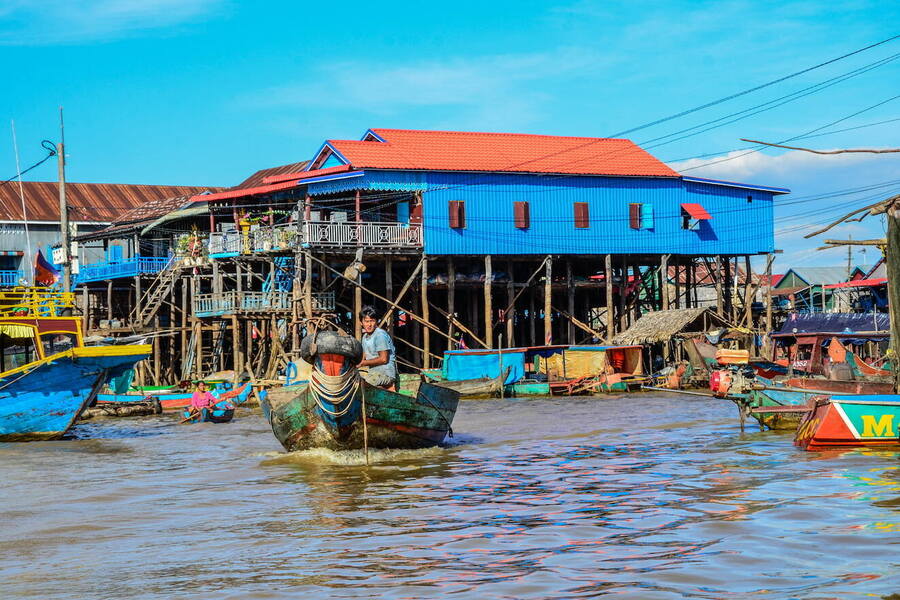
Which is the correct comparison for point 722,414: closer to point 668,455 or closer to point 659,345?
point 668,455

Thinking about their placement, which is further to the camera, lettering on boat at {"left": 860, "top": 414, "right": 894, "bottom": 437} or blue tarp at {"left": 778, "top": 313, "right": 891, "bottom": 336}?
blue tarp at {"left": 778, "top": 313, "right": 891, "bottom": 336}

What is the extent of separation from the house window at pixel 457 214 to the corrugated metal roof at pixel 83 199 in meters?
20.7

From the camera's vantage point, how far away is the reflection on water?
7.32 m

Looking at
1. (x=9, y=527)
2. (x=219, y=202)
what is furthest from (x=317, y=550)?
(x=219, y=202)

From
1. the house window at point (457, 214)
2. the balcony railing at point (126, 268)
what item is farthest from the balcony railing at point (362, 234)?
the balcony railing at point (126, 268)

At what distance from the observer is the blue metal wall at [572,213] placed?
117ft

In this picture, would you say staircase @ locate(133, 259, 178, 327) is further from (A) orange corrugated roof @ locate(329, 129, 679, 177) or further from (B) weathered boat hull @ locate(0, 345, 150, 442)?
(B) weathered boat hull @ locate(0, 345, 150, 442)

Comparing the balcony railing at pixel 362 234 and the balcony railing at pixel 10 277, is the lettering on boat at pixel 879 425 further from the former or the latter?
Result: the balcony railing at pixel 10 277

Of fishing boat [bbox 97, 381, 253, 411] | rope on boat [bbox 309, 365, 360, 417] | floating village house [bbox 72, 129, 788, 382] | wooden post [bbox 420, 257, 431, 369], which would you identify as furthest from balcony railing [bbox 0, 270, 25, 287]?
rope on boat [bbox 309, 365, 360, 417]

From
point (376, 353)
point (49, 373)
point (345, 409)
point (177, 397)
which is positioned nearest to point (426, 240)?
point (177, 397)

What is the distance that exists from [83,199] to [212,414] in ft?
100

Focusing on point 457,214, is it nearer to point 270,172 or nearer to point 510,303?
point 510,303

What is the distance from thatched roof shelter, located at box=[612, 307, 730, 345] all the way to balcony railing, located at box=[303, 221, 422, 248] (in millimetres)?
7799

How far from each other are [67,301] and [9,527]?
1352 centimetres
